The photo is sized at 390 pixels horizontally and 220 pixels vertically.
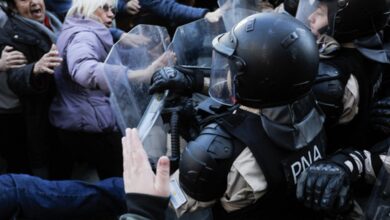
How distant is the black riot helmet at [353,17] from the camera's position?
2393mm

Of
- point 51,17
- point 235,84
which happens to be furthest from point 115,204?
point 51,17

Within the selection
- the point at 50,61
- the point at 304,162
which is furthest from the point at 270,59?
the point at 50,61

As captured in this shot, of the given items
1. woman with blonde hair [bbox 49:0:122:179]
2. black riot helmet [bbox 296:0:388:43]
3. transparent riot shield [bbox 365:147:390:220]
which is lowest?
woman with blonde hair [bbox 49:0:122:179]

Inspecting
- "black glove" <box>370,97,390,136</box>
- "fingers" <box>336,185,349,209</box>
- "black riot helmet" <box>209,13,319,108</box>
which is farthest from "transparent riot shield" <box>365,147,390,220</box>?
"black glove" <box>370,97,390,136</box>

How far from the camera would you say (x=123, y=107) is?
228cm

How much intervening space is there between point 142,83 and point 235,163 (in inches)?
27.3

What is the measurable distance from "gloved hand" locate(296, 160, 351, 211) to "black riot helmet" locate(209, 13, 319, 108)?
30cm

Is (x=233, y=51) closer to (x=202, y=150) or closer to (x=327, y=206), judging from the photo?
(x=202, y=150)

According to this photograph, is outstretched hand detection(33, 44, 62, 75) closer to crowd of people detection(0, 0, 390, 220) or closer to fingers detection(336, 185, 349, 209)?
crowd of people detection(0, 0, 390, 220)

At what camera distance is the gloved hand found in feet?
5.98

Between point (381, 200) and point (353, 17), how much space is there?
1.01 m

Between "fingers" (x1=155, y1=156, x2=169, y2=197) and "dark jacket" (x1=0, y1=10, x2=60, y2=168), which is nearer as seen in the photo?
"fingers" (x1=155, y1=156, x2=169, y2=197)

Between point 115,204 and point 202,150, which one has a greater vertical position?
point 202,150

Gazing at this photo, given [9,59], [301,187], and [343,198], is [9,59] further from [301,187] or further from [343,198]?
[343,198]
